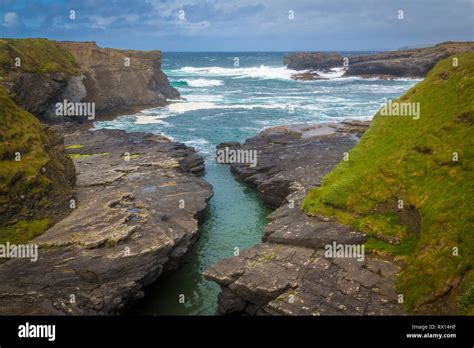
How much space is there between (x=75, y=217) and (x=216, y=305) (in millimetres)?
9341

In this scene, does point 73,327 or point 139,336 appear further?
point 73,327

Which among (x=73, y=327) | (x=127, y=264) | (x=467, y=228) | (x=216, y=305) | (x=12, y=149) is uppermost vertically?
(x=12, y=149)

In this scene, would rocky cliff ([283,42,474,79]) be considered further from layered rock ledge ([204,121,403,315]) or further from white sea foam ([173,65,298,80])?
layered rock ledge ([204,121,403,315])

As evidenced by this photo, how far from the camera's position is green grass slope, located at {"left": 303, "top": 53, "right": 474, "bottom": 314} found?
14.7 m

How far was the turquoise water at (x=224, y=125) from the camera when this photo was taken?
2183 cm

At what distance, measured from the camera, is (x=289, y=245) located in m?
20.0

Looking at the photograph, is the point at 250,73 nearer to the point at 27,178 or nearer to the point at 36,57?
the point at 36,57

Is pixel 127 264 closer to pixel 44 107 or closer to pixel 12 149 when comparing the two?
pixel 12 149

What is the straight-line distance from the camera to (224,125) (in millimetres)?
60312

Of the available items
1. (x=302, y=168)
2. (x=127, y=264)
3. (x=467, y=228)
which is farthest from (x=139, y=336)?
(x=302, y=168)

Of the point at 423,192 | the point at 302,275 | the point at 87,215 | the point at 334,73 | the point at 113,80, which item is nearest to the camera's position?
the point at 302,275

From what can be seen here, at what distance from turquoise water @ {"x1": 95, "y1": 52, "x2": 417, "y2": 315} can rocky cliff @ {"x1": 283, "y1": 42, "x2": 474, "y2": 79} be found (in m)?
7.69

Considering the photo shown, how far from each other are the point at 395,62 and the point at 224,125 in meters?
87.5

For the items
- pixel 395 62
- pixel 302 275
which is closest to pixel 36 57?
pixel 302 275
